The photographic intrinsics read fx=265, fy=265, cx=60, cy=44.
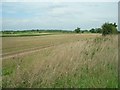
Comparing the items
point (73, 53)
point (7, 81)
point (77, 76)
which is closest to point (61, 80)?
point (77, 76)

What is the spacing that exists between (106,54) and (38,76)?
3.08m

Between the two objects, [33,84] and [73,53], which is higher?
[73,53]

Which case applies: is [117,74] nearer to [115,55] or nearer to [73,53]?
[115,55]

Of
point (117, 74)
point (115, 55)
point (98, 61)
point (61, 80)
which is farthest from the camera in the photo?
point (115, 55)

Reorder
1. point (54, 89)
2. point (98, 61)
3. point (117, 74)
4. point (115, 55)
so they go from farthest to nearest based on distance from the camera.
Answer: point (115, 55)
point (98, 61)
point (117, 74)
point (54, 89)

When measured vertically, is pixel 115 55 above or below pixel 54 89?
above

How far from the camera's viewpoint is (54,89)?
6.77 meters

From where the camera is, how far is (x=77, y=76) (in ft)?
25.1

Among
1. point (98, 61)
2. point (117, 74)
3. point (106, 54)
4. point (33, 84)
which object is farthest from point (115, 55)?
point (33, 84)

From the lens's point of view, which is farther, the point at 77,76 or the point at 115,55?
the point at 115,55

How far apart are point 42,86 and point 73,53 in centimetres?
305

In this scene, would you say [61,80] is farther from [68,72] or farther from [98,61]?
[98,61]

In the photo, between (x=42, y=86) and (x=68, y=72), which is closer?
(x=42, y=86)

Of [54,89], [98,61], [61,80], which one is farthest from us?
[98,61]
